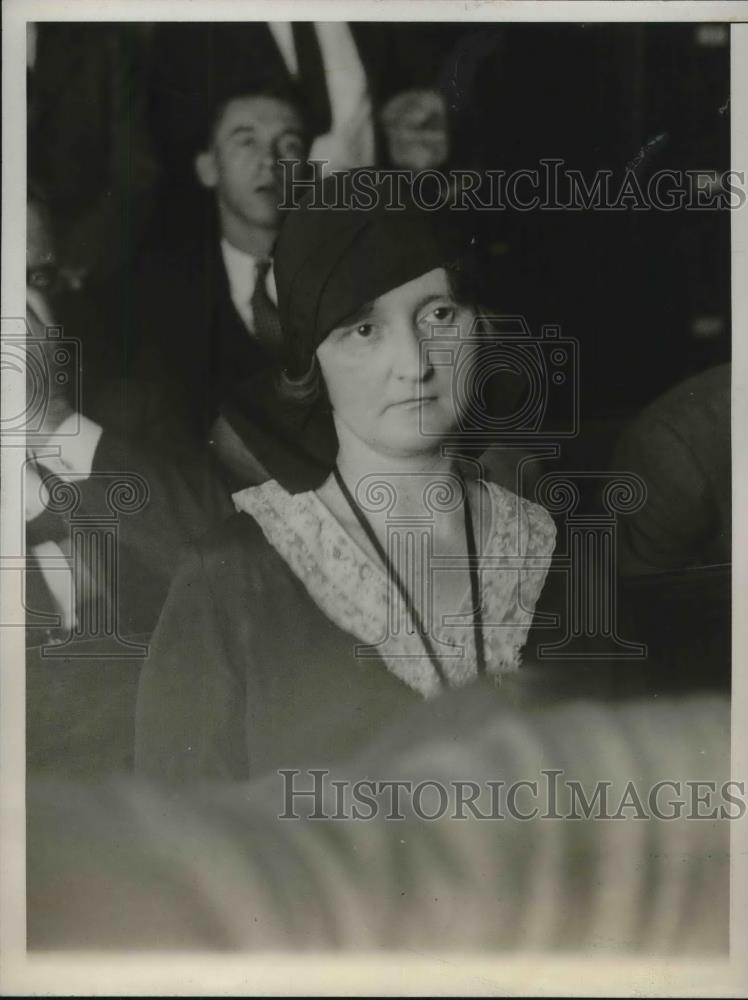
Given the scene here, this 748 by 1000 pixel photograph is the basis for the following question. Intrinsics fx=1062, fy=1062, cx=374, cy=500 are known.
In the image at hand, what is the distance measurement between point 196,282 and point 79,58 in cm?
75

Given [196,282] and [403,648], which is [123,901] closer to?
[403,648]

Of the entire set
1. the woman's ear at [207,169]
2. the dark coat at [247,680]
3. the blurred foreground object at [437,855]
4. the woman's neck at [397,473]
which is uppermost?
the woman's ear at [207,169]

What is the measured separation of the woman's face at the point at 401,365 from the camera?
123 inches

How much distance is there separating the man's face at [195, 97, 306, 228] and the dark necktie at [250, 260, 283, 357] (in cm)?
17

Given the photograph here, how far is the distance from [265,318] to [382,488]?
612 millimetres

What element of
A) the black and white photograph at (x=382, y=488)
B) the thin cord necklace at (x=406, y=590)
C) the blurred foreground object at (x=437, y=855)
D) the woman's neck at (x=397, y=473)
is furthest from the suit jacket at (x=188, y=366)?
the blurred foreground object at (x=437, y=855)

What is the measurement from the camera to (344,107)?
123 inches

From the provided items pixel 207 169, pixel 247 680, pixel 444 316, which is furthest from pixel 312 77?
pixel 247 680

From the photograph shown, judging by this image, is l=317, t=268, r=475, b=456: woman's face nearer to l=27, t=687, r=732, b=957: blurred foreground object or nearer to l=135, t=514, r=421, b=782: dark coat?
l=135, t=514, r=421, b=782: dark coat

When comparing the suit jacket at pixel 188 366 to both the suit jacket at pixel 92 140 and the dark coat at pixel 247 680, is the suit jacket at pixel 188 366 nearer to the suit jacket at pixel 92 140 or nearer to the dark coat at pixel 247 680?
the suit jacket at pixel 92 140

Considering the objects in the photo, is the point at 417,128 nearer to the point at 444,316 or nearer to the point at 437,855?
the point at 444,316

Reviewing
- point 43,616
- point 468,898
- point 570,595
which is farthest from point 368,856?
point 43,616

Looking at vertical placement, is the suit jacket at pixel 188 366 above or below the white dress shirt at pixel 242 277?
below

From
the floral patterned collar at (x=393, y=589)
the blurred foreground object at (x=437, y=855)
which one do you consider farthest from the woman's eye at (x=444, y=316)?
the blurred foreground object at (x=437, y=855)
